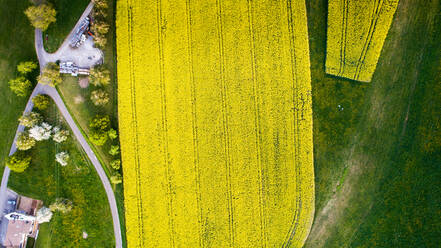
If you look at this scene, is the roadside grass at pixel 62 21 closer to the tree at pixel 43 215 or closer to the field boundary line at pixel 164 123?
the field boundary line at pixel 164 123

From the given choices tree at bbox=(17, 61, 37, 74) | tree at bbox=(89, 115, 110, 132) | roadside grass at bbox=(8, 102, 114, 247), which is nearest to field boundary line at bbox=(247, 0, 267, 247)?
tree at bbox=(89, 115, 110, 132)

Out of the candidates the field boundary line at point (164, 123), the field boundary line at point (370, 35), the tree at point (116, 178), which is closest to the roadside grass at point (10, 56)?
the tree at point (116, 178)

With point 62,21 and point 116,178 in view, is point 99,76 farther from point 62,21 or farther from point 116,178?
point 116,178

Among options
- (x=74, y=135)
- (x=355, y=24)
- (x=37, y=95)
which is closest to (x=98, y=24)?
(x=37, y=95)

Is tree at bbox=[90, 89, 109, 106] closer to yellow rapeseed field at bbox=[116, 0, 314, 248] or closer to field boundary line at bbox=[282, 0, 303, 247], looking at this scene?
yellow rapeseed field at bbox=[116, 0, 314, 248]

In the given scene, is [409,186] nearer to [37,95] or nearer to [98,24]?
[98,24]
